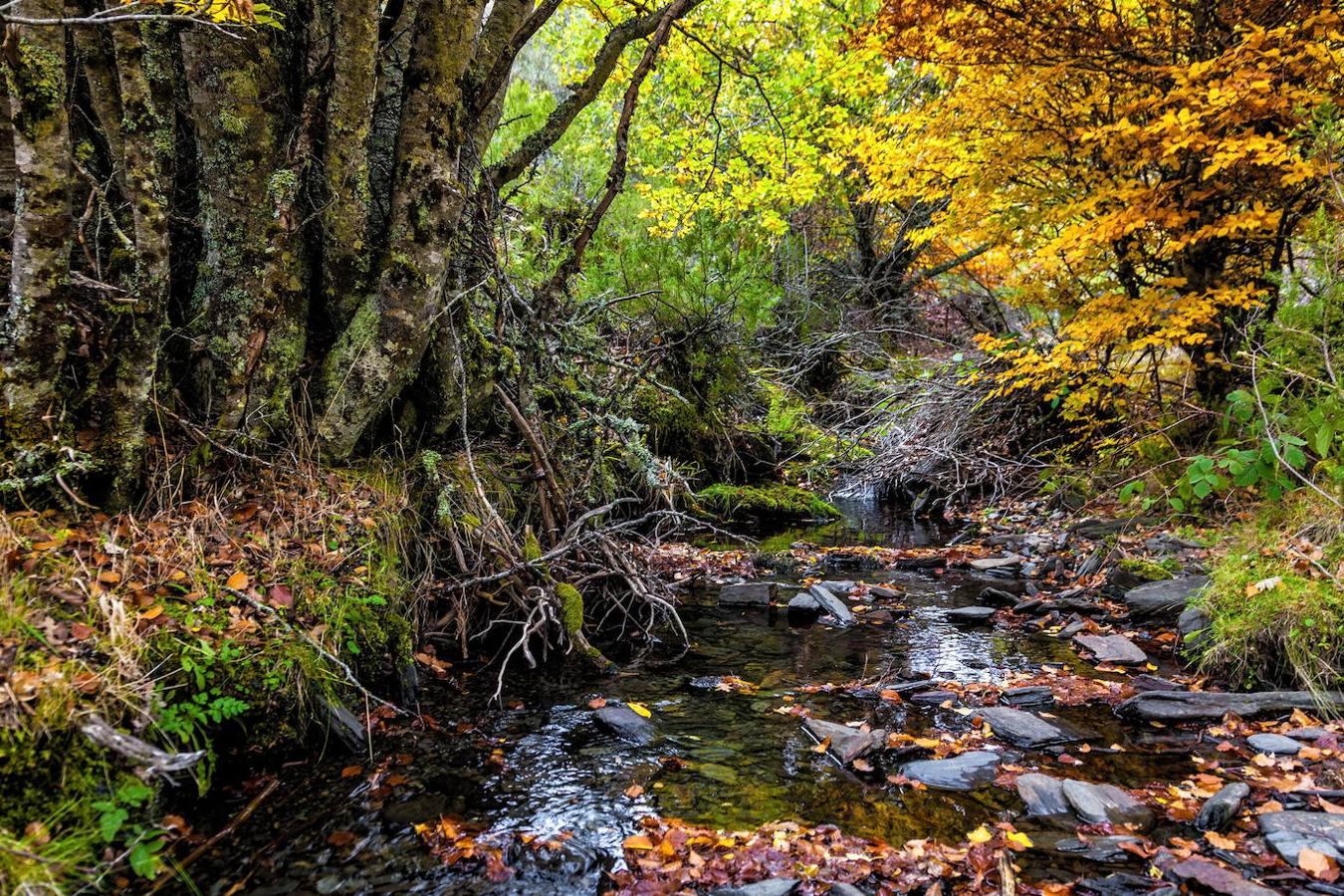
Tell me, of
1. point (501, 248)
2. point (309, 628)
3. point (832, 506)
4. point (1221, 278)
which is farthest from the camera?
point (832, 506)

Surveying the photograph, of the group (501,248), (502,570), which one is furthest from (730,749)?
(501,248)

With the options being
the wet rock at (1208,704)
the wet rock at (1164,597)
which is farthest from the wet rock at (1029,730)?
the wet rock at (1164,597)

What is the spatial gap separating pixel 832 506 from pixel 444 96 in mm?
7355

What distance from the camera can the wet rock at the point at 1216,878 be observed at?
7.13 feet

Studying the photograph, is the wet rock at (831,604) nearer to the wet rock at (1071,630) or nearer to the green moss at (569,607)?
the wet rock at (1071,630)

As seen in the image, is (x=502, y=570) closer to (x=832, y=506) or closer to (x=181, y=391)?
(x=181, y=391)

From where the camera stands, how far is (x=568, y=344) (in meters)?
5.59

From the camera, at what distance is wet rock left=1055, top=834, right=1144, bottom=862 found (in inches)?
97.7

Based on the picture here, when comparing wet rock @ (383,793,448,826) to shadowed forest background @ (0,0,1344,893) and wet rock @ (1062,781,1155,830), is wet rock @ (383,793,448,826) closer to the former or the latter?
shadowed forest background @ (0,0,1344,893)

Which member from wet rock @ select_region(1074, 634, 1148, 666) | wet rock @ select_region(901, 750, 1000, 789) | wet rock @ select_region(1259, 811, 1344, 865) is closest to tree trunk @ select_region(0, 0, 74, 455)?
wet rock @ select_region(901, 750, 1000, 789)

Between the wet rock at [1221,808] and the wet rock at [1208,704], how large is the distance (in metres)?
0.87

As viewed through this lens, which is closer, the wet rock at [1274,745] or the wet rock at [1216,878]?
the wet rock at [1216,878]

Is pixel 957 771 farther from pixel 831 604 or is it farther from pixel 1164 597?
pixel 1164 597

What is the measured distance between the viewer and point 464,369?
15.0ft
